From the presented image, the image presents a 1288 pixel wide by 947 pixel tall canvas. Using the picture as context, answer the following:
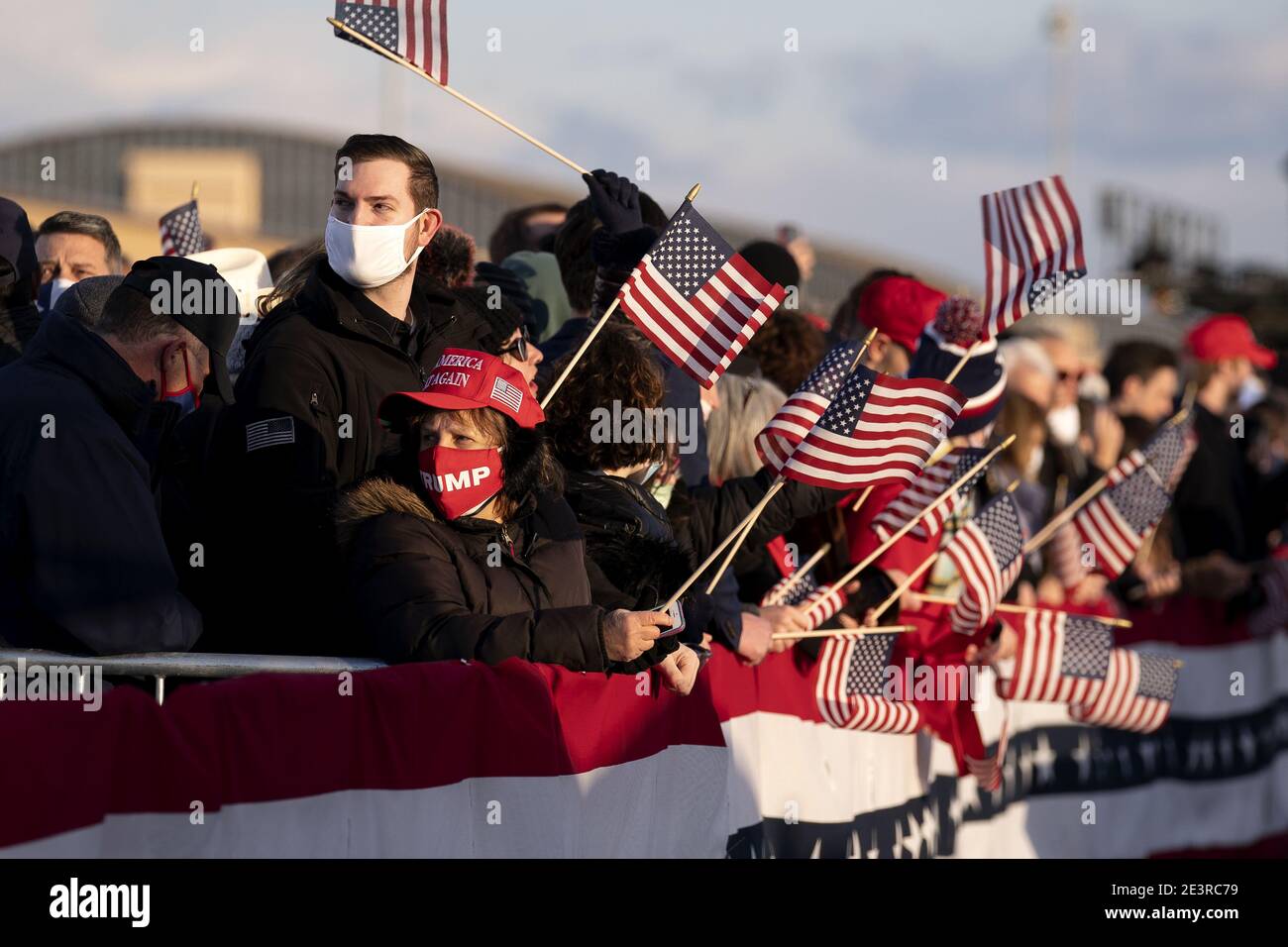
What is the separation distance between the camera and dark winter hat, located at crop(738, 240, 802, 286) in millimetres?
8820

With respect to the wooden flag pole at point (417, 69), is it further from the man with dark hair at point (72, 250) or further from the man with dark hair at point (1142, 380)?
the man with dark hair at point (1142, 380)

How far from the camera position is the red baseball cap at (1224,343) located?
567 inches

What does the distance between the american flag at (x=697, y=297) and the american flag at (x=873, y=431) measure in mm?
383

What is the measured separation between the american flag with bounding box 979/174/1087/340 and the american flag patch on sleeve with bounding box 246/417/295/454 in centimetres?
337

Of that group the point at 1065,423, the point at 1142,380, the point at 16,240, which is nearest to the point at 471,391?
the point at 16,240

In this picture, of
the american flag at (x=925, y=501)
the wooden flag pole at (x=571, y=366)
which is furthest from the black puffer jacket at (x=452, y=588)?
the american flag at (x=925, y=501)

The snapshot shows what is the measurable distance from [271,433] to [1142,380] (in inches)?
329

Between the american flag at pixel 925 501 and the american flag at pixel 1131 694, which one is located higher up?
the american flag at pixel 925 501

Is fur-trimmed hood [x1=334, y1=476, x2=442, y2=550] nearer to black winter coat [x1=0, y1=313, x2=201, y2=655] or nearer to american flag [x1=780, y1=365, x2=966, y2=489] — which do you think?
black winter coat [x1=0, y1=313, x2=201, y2=655]

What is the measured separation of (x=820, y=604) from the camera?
8227mm

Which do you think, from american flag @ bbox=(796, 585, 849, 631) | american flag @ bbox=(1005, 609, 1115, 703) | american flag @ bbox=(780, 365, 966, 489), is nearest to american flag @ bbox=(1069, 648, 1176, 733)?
american flag @ bbox=(1005, 609, 1115, 703)

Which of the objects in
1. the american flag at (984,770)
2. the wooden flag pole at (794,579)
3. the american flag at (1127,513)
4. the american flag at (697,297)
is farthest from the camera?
the american flag at (1127,513)

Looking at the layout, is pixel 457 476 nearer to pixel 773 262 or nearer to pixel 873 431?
pixel 873 431
